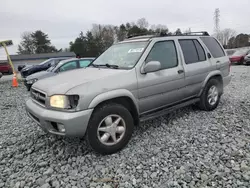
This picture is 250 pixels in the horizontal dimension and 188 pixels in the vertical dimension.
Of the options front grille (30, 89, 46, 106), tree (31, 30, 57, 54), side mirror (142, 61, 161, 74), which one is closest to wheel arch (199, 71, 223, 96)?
side mirror (142, 61, 161, 74)

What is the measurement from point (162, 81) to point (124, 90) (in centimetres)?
85

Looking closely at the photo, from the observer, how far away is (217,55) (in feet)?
15.4

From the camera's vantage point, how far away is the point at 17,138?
3.70m

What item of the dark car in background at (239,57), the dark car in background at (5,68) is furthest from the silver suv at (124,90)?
the dark car in background at (5,68)

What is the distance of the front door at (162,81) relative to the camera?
320 cm

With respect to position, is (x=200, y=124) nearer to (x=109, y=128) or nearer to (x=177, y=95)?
(x=177, y=95)

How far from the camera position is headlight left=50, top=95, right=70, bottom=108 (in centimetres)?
256

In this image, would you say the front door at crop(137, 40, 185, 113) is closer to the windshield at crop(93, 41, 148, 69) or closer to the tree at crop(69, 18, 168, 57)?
the windshield at crop(93, 41, 148, 69)

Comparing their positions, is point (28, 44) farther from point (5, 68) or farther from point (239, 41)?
point (239, 41)

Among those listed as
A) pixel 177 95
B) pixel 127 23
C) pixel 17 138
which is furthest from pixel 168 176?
pixel 127 23

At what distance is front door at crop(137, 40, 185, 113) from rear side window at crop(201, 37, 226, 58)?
125 centimetres

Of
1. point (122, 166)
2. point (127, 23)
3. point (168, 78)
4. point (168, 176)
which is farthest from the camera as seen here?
point (127, 23)

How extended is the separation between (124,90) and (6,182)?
1.98 m

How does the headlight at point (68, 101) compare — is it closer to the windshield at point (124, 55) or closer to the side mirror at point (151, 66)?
the windshield at point (124, 55)
